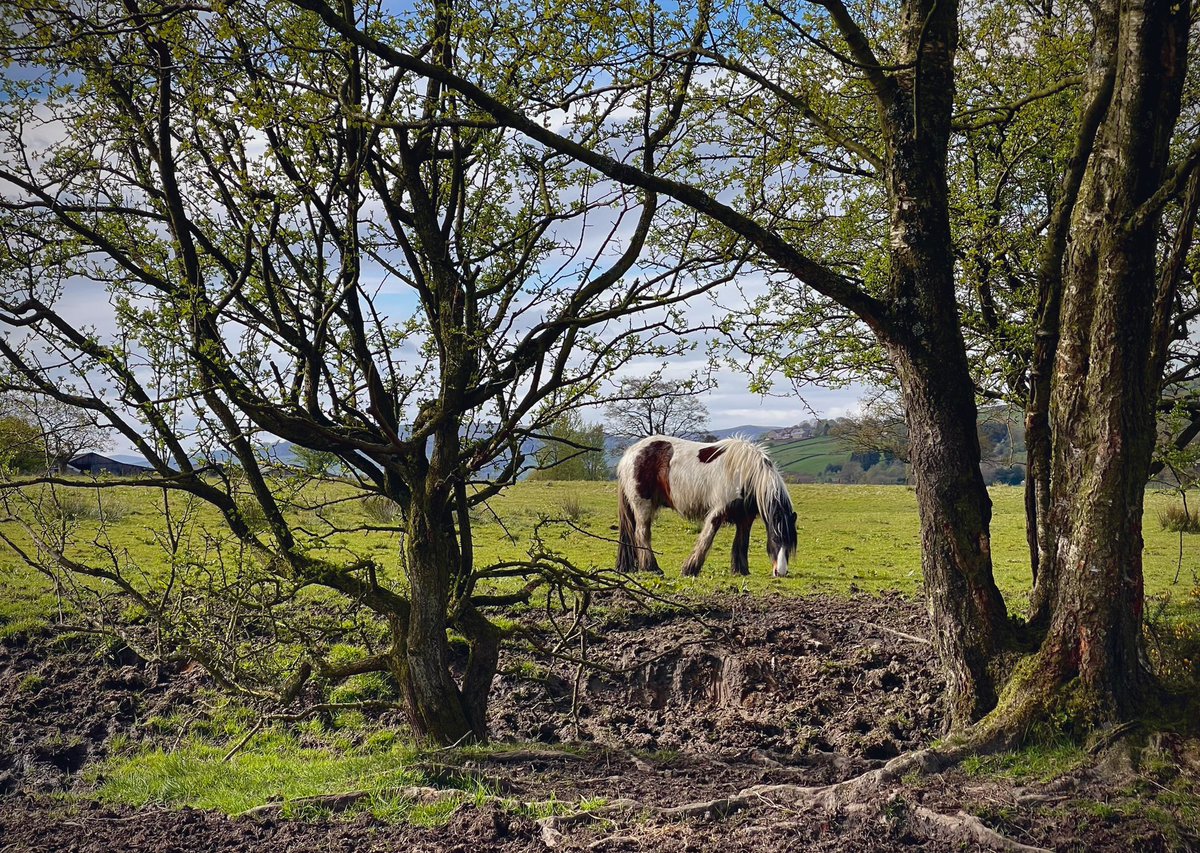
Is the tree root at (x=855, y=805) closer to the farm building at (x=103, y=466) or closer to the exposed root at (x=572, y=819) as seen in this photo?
the exposed root at (x=572, y=819)

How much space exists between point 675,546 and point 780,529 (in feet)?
18.4

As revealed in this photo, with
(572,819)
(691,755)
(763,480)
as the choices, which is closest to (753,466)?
(763,480)

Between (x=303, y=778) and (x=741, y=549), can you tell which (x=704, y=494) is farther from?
(x=303, y=778)

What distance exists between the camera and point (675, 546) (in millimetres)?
20156

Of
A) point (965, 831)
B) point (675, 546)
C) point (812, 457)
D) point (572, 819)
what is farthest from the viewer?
point (812, 457)

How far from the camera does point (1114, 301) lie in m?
6.04

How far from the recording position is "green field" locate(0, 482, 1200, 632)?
12672mm

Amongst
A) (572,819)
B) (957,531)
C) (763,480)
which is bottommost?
(572,819)

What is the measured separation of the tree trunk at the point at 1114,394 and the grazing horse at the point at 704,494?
842 cm

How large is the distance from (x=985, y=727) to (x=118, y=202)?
8.03 m

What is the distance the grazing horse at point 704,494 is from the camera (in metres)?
14.8

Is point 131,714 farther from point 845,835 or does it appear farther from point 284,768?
point 845,835

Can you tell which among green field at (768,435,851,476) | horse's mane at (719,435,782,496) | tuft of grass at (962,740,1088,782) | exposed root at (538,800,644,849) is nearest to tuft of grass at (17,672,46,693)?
exposed root at (538,800,644,849)

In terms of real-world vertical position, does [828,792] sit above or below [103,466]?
below
